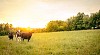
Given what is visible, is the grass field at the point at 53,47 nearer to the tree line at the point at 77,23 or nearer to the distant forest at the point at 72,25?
the distant forest at the point at 72,25

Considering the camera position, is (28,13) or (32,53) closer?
(32,53)

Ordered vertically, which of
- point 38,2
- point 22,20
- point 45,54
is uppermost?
point 38,2

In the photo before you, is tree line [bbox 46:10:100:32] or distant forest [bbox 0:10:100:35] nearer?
distant forest [bbox 0:10:100:35]

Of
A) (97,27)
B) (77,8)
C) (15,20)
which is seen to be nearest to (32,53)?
(15,20)

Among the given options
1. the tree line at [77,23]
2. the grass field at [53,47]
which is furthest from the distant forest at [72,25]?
the grass field at [53,47]

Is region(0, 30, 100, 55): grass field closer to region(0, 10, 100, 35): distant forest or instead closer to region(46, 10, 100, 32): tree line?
region(0, 10, 100, 35): distant forest

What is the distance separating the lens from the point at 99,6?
41.7 ft

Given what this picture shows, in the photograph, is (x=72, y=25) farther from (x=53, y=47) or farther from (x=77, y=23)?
(x=53, y=47)

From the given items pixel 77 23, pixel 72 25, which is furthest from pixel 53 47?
pixel 72 25

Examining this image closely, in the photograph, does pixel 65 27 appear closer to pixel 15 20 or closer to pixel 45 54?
pixel 15 20

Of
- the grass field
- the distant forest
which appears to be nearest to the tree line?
the distant forest

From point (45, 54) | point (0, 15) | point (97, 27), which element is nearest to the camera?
point (45, 54)

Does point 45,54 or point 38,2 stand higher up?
point 38,2

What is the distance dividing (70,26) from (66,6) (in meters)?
11.6
